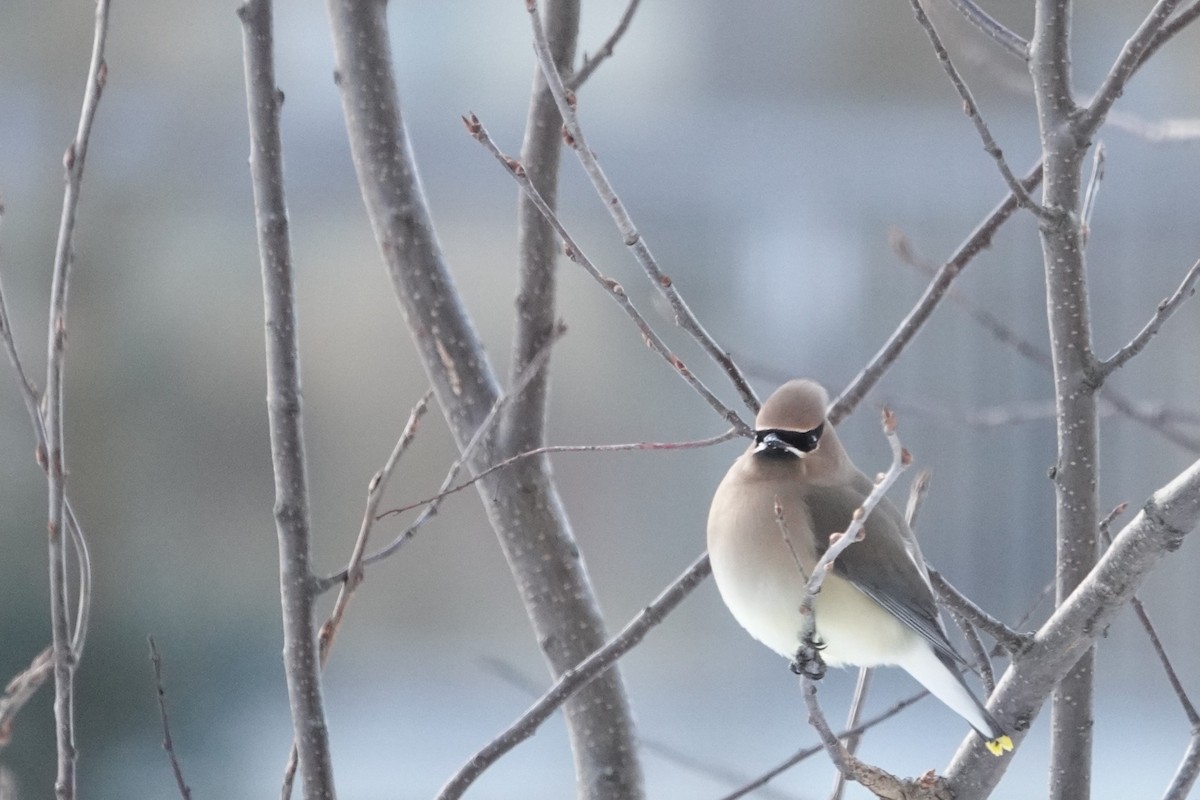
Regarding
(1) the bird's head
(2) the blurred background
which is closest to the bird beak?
(1) the bird's head

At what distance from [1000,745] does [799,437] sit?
0.45 m

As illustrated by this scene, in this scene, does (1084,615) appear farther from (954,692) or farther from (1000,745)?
(954,692)

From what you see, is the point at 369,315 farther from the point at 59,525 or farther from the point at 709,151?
the point at 59,525

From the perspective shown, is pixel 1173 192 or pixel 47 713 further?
pixel 1173 192

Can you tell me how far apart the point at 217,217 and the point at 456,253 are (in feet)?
2.33

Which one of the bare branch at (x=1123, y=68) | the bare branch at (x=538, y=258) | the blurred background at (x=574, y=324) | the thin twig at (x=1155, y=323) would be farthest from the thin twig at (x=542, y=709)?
the blurred background at (x=574, y=324)

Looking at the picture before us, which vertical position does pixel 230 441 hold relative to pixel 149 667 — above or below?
above

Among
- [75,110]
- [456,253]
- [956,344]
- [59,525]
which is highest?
[956,344]

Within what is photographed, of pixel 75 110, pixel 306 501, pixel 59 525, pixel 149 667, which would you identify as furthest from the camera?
pixel 75 110

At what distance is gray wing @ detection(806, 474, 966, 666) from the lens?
148 cm

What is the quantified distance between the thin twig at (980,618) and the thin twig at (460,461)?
43 centimetres

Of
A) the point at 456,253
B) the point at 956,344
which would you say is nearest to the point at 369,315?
the point at 456,253

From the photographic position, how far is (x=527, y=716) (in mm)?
1157

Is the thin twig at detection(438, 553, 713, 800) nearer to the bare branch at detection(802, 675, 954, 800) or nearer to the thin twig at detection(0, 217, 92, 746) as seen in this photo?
the bare branch at detection(802, 675, 954, 800)
